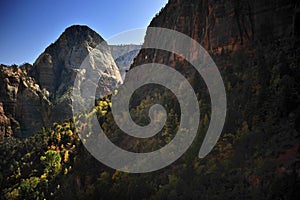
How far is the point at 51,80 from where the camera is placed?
17188 centimetres

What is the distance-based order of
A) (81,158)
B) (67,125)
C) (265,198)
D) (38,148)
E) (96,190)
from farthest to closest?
(67,125) < (38,148) < (81,158) < (96,190) < (265,198)

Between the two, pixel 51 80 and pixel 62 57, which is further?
pixel 62 57

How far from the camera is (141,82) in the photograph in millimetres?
77438

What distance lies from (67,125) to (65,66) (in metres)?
89.5

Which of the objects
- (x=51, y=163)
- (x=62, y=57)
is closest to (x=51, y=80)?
(x=62, y=57)

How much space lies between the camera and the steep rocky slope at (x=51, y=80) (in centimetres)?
14362

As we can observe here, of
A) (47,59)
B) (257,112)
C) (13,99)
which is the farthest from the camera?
(47,59)

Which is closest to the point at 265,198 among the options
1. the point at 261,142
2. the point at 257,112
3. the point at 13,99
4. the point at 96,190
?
the point at 261,142

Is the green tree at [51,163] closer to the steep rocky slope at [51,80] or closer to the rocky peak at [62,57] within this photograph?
the steep rocky slope at [51,80]

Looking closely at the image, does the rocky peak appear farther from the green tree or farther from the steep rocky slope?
the green tree

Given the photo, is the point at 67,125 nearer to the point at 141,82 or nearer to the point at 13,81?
the point at 141,82

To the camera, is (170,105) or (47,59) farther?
(47,59)

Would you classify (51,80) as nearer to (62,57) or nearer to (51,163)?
(62,57)

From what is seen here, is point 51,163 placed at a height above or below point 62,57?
below
